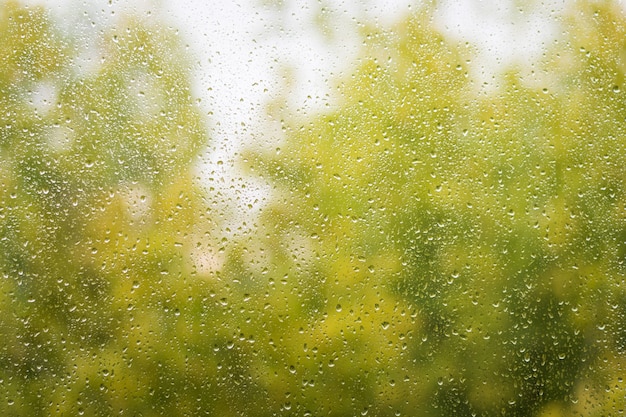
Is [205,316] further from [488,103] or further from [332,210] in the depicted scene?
[488,103]

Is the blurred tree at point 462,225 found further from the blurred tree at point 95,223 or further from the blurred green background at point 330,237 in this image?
the blurred tree at point 95,223

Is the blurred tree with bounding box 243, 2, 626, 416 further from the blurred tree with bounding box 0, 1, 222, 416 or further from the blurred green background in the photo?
the blurred tree with bounding box 0, 1, 222, 416

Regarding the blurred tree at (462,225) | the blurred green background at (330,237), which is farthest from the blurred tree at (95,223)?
the blurred tree at (462,225)

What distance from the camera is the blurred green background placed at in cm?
118

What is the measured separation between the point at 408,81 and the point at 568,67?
1.51ft

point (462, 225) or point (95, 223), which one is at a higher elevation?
point (95, 223)

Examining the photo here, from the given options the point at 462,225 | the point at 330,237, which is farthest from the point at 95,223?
the point at 462,225

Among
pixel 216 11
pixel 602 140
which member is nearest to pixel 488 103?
pixel 602 140

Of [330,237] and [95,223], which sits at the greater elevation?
[95,223]

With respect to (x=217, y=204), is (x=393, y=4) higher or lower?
higher

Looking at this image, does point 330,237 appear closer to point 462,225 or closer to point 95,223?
point 462,225

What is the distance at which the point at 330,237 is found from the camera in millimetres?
→ 1263

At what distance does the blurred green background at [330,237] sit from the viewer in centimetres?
118

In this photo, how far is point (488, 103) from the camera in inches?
51.2
